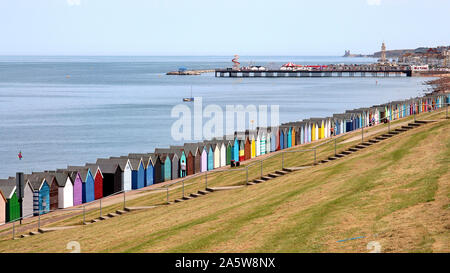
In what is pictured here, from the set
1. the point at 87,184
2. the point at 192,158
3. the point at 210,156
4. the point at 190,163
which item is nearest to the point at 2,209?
the point at 87,184

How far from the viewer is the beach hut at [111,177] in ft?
133

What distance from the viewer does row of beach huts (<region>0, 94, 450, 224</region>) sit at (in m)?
34.7

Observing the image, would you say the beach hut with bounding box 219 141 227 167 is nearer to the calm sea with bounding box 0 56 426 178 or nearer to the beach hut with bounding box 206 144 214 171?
the beach hut with bounding box 206 144 214 171

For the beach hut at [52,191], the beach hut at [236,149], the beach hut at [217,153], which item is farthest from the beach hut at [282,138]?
the beach hut at [52,191]

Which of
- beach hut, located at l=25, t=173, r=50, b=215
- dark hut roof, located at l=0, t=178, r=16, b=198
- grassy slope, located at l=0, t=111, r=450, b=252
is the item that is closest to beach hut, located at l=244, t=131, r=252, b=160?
beach hut, located at l=25, t=173, r=50, b=215

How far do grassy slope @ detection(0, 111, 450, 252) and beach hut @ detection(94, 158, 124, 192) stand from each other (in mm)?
10515

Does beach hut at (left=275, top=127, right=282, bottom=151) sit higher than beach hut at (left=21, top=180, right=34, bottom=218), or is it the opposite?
beach hut at (left=275, top=127, right=282, bottom=151)

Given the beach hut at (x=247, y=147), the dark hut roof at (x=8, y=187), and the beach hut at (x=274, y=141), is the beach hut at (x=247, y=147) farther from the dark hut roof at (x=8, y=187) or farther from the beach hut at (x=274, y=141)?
the dark hut roof at (x=8, y=187)

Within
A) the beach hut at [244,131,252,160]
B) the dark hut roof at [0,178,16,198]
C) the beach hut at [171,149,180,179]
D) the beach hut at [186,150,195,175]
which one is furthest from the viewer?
the beach hut at [244,131,252,160]

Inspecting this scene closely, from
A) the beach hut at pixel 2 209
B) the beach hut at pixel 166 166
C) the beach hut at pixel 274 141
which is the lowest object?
the beach hut at pixel 2 209

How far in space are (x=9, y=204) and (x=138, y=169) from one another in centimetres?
1055

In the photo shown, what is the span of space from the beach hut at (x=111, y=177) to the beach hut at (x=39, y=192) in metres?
5.21
